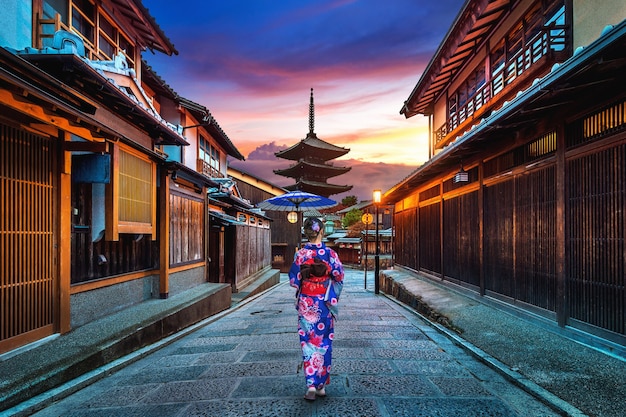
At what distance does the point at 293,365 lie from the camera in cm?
598

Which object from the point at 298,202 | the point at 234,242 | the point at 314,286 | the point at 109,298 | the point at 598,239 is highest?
the point at 298,202

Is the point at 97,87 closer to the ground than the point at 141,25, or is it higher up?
closer to the ground

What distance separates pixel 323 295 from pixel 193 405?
6.15ft

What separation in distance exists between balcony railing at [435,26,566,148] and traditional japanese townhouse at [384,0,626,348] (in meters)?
0.05

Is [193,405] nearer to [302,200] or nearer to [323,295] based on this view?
[323,295]

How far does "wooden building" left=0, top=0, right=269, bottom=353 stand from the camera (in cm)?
590

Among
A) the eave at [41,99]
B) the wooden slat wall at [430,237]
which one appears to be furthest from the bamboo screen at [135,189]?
the wooden slat wall at [430,237]

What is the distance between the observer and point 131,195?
887 cm

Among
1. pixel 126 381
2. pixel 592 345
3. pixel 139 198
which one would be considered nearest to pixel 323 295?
pixel 126 381

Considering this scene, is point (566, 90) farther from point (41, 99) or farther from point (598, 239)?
point (41, 99)

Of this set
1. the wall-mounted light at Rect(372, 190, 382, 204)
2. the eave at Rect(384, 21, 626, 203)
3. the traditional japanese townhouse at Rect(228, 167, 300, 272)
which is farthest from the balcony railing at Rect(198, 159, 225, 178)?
the eave at Rect(384, 21, 626, 203)

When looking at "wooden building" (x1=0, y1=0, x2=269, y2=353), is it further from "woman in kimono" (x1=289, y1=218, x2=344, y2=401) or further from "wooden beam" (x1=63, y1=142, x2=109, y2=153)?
"woman in kimono" (x1=289, y1=218, x2=344, y2=401)

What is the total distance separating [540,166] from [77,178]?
8.62m

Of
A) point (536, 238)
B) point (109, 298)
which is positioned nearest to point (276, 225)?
point (109, 298)
